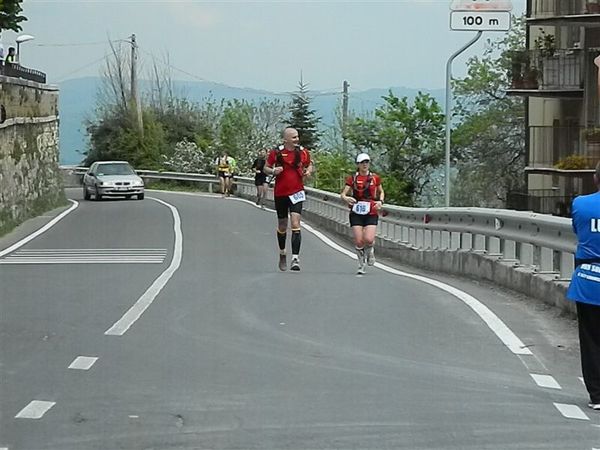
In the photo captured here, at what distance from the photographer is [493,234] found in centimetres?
1571

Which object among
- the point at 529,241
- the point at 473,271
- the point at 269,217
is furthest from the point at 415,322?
the point at 269,217

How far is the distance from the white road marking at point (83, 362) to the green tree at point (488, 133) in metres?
40.0

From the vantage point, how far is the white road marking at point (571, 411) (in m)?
Answer: 7.59

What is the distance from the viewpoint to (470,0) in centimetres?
2309

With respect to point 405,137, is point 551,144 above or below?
below

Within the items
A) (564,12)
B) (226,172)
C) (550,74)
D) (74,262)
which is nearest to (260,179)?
(226,172)

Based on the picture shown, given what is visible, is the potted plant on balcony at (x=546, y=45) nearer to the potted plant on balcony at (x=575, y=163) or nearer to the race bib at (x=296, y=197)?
the potted plant on balcony at (x=575, y=163)

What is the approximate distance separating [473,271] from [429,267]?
3.07 metres

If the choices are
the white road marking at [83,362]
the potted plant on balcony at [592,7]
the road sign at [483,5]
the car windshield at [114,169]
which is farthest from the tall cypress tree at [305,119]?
the white road marking at [83,362]

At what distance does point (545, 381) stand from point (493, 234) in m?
7.08

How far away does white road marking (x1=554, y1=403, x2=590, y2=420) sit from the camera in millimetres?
7594

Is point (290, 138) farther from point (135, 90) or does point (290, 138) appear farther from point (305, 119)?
point (135, 90)

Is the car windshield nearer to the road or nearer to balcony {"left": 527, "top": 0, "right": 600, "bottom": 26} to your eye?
balcony {"left": 527, "top": 0, "right": 600, "bottom": 26}

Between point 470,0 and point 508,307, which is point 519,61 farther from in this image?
point 508,307
